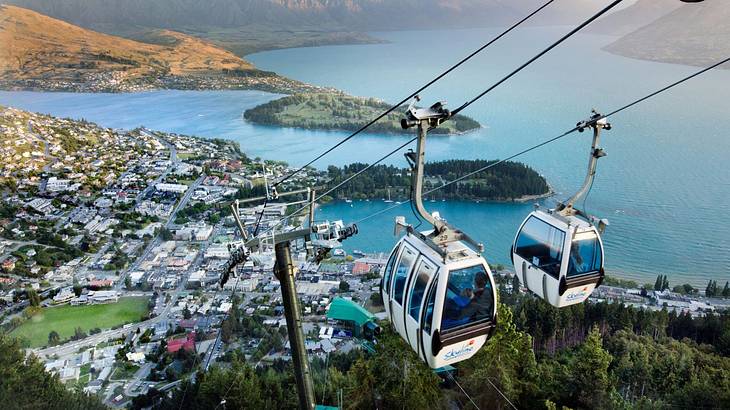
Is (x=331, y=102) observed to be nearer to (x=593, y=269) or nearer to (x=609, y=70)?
(x=609, y=70)

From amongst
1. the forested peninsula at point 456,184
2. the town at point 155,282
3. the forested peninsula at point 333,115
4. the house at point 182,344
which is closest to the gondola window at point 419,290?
the town at point 155,282

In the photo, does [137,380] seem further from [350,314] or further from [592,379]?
[592,379]

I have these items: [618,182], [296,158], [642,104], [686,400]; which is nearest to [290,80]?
[296,158]

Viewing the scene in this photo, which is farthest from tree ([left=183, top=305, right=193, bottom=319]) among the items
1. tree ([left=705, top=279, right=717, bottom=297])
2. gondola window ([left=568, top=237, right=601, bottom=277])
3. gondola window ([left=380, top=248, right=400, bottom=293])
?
tree ([left=705, top=279, right=717, bottom=297])

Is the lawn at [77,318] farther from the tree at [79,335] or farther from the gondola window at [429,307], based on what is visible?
the gondola window at [429,307]

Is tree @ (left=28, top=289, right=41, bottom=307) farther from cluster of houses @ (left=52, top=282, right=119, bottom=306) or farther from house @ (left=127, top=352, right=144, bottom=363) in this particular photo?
house @ (left=127, top=352, right=144, bottom=363)
